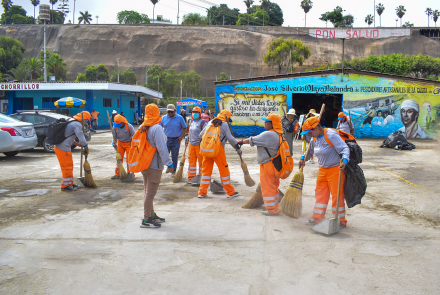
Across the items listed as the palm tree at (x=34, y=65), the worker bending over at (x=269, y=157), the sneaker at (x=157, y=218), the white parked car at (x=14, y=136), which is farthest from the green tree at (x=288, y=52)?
the sneaker at (x=157, y=218)

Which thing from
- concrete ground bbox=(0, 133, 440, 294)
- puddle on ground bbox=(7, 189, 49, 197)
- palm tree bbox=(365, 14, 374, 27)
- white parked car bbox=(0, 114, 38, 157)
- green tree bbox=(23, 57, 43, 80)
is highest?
palm tree bbox=(365, 14, 374, 27)

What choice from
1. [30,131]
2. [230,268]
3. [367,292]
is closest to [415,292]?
[367,292]

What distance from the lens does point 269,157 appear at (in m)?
5.86

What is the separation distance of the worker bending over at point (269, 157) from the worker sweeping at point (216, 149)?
903 mm

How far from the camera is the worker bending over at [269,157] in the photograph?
5.80 m

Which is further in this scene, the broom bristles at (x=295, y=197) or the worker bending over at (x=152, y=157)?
the broom bristles at (x=295, y=197)

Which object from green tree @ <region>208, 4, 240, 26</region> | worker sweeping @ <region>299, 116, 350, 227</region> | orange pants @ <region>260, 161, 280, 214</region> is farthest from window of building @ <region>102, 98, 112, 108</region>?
green tree @ <region>208, 4, 240, 26</region>

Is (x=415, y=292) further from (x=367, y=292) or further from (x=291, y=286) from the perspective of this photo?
Answer: (x=291, y=286)

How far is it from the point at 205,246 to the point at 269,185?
1.72 m

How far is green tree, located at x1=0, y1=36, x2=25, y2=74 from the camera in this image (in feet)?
260

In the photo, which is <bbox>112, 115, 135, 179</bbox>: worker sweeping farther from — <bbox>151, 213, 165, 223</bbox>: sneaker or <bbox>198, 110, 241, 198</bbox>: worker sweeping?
<bbox>151, 213, 165, 223</bbox>: sneaker

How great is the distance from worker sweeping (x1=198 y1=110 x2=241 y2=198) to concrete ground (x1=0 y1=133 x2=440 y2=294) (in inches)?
12.7

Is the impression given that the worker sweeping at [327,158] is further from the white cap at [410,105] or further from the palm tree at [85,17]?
the palm tree at [85,17]

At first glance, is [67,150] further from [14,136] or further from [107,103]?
[107,103]
